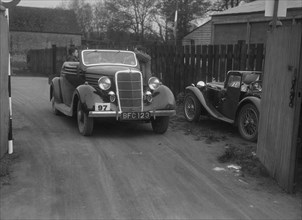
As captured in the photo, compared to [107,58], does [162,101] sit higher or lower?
lower

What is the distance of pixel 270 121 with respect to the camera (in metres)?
5.99

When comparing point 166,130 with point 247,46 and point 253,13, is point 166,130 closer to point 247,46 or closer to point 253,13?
point 247,46

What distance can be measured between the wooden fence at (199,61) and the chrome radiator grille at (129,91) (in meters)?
3.66

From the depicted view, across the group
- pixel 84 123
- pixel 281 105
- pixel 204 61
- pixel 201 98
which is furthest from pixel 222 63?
pixel 281 105

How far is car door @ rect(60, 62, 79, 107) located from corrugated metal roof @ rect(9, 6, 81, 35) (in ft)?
190

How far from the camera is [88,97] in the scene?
810 centimetres

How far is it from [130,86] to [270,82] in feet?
9.87

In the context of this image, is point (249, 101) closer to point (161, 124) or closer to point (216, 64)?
point (161, 124)

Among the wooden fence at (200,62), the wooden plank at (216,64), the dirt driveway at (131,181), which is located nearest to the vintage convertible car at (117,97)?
the dirt driveway at (131,181)

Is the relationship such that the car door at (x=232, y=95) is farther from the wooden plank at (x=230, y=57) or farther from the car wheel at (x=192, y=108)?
the wooden plank at (x=230, y=57)

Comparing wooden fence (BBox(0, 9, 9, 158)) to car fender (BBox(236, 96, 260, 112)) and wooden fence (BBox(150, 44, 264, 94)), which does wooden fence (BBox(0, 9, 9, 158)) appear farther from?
wooden fence (BBox(150, 44, 264, 94))

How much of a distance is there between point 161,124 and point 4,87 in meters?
3.42

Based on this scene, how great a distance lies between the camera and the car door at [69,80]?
31.4 feet

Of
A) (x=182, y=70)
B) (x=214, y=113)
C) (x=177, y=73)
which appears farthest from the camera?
(x=177, y=73)
